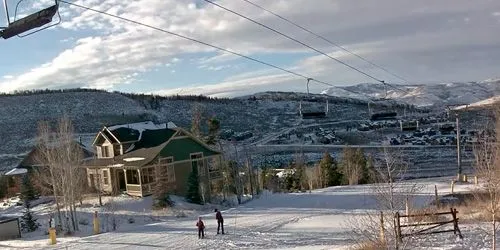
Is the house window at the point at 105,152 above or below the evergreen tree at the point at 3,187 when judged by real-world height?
above

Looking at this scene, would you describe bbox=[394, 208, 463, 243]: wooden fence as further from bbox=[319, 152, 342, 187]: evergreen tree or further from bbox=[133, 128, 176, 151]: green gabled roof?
bbox=[319, 152, 342, 187]: evergreen tree

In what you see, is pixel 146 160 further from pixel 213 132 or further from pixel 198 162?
pixel 213 132

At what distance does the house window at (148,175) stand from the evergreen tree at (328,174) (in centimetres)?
2212

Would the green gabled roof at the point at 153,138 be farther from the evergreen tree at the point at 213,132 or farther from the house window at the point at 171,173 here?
the evergreen tree at the point at 213,132

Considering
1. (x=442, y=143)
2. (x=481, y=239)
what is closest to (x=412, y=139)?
(x=442, y=143)

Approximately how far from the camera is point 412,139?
328 feet

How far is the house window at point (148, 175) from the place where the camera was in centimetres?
4531

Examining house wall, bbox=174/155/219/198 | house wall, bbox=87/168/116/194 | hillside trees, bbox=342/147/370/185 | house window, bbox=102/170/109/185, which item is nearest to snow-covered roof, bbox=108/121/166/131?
house wall, bbox=87/168/116/194

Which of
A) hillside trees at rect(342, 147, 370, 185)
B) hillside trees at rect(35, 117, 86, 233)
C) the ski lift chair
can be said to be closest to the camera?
the ski lift chair

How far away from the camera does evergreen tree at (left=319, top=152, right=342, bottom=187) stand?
197ft

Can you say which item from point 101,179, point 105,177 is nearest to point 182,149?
point 105,177

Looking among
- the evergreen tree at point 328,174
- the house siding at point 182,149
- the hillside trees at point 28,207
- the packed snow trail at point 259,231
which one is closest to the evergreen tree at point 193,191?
the house siding at point 182,149

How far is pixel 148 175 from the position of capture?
149 feet

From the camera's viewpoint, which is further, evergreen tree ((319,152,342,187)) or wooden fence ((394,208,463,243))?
evergreen tree ((319,152,342,187))
